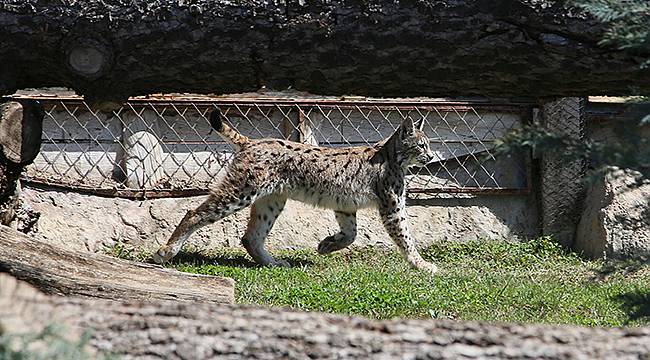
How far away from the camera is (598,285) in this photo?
32.7 feet

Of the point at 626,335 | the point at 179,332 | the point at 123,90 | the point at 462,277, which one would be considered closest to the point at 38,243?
the point at 123,90

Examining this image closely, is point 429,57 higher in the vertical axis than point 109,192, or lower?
higher

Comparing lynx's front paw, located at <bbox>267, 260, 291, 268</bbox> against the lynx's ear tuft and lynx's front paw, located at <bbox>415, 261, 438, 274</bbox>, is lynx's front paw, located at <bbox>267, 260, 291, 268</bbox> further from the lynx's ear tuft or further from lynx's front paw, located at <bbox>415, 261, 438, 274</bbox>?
the lynx's ear tuft

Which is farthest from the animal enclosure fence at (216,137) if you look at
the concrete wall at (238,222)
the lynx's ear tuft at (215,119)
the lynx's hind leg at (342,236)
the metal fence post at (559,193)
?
the lynx's hind leg at (342,236)

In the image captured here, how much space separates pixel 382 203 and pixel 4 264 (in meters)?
5.90

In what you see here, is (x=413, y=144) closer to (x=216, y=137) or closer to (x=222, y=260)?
(x=216, y=137)

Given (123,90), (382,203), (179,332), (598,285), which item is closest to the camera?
(179,332)

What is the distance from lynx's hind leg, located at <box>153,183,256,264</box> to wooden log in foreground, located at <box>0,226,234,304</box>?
4.04 metres

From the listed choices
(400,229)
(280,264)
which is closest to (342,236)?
(400,229)

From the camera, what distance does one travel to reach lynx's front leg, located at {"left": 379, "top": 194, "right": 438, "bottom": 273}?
1116cm

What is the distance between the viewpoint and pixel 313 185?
11438 millimetres

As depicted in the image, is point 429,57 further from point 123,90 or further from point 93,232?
point 93,232

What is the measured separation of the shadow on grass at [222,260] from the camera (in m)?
11.0

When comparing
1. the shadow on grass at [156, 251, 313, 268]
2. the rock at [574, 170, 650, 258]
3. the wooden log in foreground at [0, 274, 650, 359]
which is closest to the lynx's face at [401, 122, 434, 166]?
the shadow on grass at [156, 251, 313, 268]
